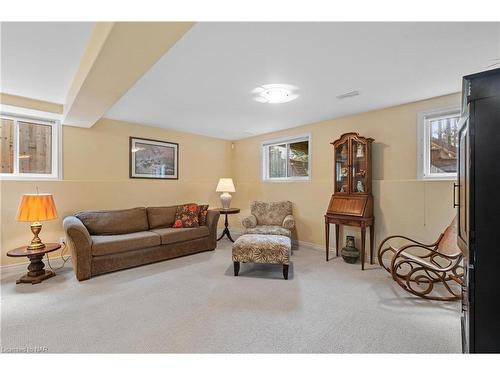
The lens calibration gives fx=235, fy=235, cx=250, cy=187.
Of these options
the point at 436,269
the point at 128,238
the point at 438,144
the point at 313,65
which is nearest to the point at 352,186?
the point at 438,144

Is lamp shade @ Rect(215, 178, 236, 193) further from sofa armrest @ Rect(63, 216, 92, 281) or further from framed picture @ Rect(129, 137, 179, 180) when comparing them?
sofa armrest @ Rect(63, 216, 92, 281)

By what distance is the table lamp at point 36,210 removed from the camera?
279cm

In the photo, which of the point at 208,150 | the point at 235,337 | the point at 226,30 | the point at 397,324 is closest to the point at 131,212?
the point at 208,150

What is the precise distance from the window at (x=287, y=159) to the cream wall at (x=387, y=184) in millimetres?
152

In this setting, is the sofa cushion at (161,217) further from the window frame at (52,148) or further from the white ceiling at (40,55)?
the white ceiling at (40,55)

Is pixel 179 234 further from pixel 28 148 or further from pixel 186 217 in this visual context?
pixel 28 148

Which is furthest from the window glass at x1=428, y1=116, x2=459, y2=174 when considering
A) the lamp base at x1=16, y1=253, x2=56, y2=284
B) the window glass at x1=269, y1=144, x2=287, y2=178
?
the lamp base at x1=16, y1=253, x2=56, y2=284

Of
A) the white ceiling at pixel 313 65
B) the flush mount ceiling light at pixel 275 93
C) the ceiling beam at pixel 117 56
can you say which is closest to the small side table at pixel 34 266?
the ceiling beam at pixel 117 56

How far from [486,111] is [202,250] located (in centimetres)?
383

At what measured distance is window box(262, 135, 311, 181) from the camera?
179 inches

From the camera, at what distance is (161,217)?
4.15 metres

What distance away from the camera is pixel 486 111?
3.77 feet

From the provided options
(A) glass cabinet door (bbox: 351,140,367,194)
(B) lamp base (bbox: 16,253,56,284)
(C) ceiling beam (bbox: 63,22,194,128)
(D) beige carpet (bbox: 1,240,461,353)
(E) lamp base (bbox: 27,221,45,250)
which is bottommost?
(D) beige carpet (bbox: 1,240,461,353)

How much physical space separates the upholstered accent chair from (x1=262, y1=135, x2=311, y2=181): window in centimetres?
63
